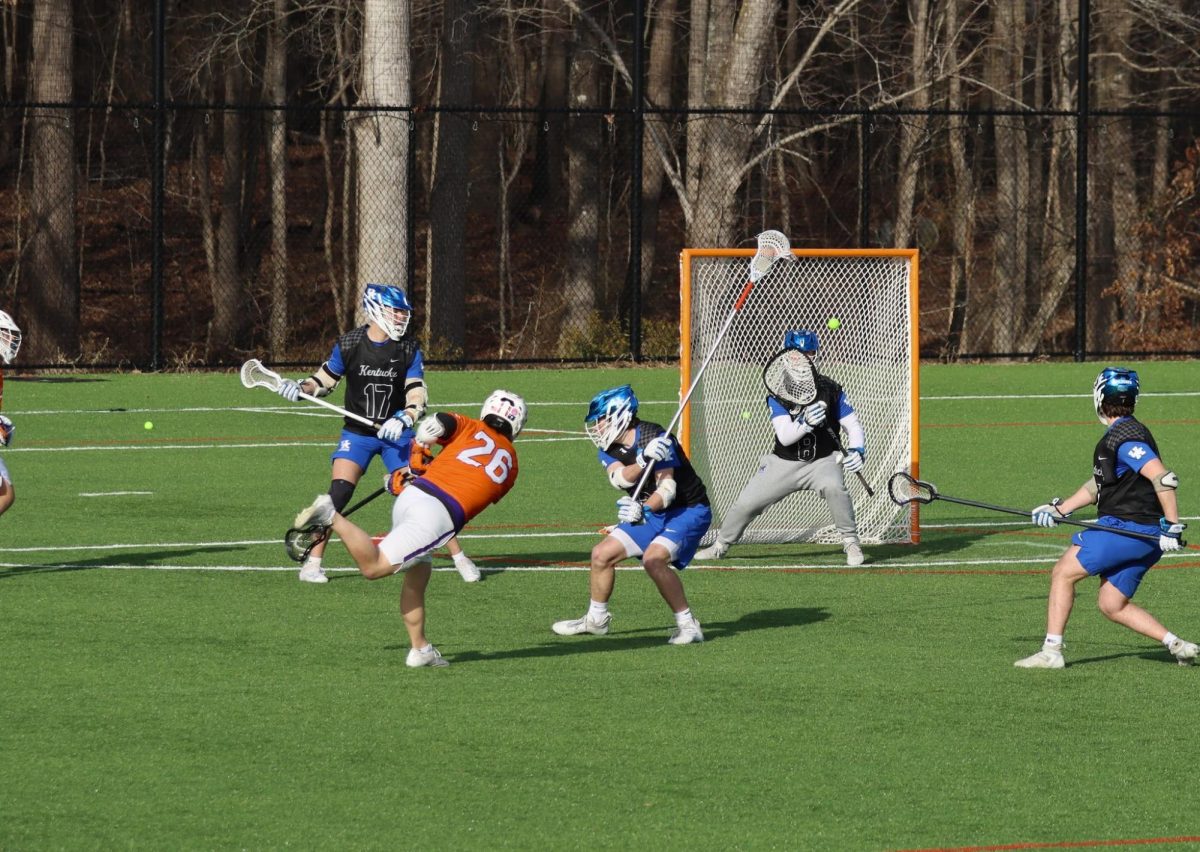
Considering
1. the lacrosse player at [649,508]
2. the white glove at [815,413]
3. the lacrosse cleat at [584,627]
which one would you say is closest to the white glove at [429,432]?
the lacrosse player at [649,508]

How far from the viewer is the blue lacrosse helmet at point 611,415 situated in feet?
34.0

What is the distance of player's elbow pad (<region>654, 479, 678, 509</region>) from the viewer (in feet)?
33.9

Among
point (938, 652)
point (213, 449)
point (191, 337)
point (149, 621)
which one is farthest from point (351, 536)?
point (191, 337)

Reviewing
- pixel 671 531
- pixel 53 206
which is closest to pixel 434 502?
pixel 671 531

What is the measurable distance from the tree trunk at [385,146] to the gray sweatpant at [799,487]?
13.7m

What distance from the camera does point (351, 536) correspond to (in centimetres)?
Answer: 951

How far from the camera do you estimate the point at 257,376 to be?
1308cm

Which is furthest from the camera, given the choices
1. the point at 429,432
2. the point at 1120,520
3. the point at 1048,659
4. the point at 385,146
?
the point at 385,146

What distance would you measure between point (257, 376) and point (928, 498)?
455 centimetres

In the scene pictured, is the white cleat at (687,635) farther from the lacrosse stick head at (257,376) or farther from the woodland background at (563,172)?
the woodland background at (563,172)

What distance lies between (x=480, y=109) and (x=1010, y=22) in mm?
14950

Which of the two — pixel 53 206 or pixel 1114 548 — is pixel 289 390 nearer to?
pixel 1114 548

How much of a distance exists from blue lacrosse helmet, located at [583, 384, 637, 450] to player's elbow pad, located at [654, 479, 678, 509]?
0.33 metres

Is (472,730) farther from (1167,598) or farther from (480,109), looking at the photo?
(480,109)
